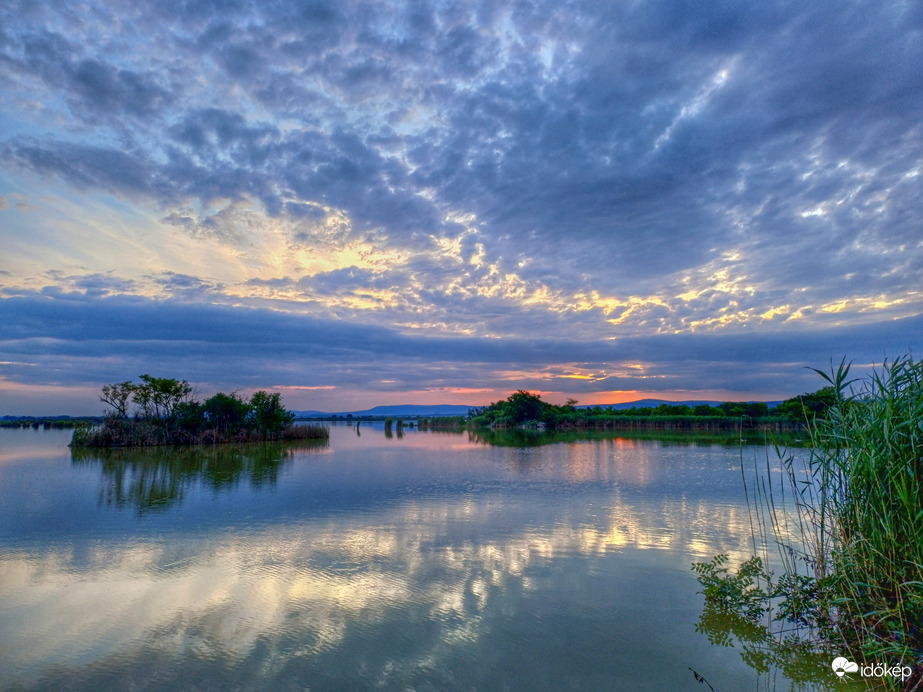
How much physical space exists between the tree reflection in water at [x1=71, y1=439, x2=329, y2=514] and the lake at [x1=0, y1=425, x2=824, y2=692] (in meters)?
0.27

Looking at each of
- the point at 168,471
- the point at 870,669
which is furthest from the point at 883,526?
the point at 168,471

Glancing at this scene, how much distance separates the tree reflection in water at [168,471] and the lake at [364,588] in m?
0.27

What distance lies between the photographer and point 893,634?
4.06 metres

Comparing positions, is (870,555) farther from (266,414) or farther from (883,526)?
(266,414)

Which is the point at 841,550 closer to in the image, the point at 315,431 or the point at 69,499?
the point at 69,499

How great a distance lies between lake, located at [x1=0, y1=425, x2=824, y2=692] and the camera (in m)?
4.46

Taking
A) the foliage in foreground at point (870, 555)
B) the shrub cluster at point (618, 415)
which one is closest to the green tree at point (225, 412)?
the foliage in foreground at point (870, 555)

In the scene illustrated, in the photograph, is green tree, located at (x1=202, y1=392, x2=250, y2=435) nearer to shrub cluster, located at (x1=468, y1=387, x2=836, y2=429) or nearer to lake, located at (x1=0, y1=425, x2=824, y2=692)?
lake, located at (x1=0, y1=425, x2=824, y2=692)

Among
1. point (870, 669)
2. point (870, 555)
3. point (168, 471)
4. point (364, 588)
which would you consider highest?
point (870, 555)

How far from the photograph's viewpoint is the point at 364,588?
6.44m

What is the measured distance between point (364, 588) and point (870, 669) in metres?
5.44

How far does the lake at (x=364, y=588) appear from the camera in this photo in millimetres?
4465

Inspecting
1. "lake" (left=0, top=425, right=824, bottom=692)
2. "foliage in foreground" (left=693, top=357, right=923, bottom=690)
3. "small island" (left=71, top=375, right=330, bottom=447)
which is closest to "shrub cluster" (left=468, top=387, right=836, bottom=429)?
"small island" (left=71, top=375, right=330, bottom=447)

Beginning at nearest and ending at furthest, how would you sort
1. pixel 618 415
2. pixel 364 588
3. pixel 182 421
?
pixel 364 588 < pixel 182 421 < pixel 618 415
